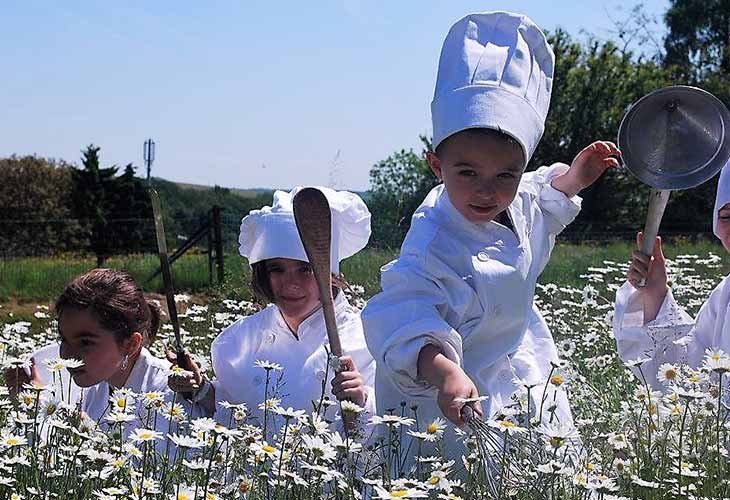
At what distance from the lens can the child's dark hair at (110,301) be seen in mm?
3217

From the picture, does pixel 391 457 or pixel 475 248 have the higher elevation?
pixel 475 248

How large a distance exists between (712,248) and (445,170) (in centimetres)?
929

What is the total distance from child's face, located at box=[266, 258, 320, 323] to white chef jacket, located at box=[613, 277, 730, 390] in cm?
95

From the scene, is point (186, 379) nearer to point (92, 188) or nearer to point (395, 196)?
point (395, 196)

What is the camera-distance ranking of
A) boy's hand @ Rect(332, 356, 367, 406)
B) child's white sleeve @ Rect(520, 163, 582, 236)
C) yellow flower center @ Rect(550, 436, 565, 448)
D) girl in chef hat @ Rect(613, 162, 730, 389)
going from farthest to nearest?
1. girl in chef hat @ Rect(613, 162, 730, 389)
2. child's white sleeve @ Rect(520, 163, 582, 236)
3. boy's hand @ Rect(332, 356, 367, 406)
4. yellow flower center @ Rect(550, 436, 565, 448)

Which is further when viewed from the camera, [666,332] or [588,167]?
[666,332]

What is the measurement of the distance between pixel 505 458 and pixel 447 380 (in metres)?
0.27

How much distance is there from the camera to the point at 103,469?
1.94 metres

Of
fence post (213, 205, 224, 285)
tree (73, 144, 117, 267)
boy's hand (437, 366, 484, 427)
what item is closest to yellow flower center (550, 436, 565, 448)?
boy's hand (437, 366, 484, 427)

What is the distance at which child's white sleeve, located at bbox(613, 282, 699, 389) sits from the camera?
122 inches

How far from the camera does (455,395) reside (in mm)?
1958

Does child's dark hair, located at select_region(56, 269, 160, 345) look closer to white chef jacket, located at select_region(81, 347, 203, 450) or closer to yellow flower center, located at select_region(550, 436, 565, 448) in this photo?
white chef jacket, located at select_region(81, 347, 203, 450)

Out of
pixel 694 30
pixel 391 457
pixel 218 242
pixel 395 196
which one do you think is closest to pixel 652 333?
pixel 391 457

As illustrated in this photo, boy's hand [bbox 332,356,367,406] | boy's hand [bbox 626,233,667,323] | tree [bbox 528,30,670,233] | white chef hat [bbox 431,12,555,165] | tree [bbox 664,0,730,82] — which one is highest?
tree [bbox 664,0,730,82]
